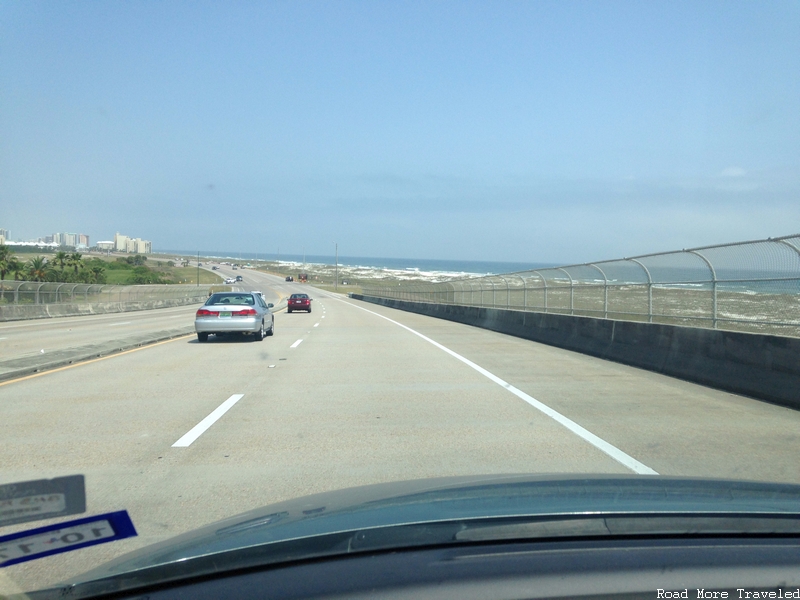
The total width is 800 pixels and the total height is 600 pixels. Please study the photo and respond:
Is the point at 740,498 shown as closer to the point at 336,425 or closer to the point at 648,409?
the point at 336,425

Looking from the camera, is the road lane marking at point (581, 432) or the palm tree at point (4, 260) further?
the palm tree at point (4, 260)

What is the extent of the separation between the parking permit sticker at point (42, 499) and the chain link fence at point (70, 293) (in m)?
39.8

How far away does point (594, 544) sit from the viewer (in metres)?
2.70

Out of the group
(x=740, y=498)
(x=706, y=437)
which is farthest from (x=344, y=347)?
(x=740, y=498)

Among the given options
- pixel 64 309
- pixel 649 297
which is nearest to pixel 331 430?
pixel 649 297

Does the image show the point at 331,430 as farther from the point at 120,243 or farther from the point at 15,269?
the point at 120,243

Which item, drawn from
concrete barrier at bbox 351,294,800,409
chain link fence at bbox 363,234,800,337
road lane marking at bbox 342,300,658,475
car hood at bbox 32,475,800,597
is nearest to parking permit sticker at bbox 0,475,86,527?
car hood at bbox 32,475,800,597

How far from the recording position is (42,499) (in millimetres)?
2607

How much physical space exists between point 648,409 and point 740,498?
688cm

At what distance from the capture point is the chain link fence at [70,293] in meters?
38.2

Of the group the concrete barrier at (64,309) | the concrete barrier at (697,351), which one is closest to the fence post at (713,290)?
the concrete barrier at (697,351)

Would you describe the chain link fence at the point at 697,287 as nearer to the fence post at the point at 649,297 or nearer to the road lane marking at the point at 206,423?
the fence post at the point at 649,297

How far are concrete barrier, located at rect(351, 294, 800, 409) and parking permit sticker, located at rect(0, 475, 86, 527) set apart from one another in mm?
9997

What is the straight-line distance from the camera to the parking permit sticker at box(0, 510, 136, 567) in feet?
8.29
